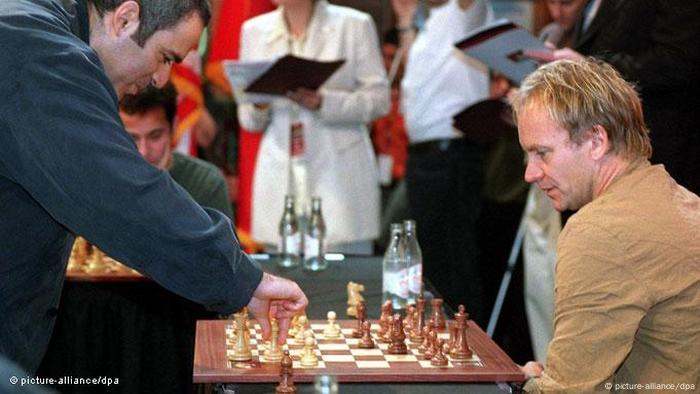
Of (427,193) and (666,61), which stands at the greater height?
(666,61)

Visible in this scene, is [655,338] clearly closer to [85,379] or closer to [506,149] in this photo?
[85,379]

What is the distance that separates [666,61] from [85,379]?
2049 millimetres

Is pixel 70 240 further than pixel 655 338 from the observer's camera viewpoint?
Yes

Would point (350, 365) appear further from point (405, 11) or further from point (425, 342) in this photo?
point (405, 11)

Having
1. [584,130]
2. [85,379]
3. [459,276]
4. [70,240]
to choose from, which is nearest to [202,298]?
[70,240]

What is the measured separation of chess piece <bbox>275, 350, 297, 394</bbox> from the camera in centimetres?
221

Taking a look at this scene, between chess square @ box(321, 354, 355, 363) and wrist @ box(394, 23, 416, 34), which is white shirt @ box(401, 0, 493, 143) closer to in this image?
wrist @ box(394, 23, 416, 34)

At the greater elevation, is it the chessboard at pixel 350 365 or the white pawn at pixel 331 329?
the chessboard at pixel 350 365

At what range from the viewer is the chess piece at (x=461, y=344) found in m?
2.51

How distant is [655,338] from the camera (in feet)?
7.63

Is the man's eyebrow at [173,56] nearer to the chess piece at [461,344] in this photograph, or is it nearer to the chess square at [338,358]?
the chess square at [338,358]

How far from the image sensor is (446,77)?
19.4ft

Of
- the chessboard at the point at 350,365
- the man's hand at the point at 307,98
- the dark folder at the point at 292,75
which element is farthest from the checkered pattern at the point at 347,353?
the man's hand at the point at 307,98

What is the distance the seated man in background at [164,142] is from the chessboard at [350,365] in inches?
53.6
